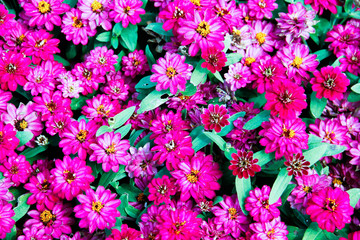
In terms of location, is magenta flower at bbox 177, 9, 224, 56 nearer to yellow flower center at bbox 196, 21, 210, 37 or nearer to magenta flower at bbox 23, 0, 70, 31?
yellow flower center at bbox 196, 21, 210, 37

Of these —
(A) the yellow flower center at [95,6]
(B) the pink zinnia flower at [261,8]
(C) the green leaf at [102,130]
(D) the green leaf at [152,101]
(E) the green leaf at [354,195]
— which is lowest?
(E) the green leaf at [354,195]

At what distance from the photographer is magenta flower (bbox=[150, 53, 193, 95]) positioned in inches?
70.0

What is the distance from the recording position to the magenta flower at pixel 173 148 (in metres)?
1.68

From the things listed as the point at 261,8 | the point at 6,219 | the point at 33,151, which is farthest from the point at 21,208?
the point at 261,8

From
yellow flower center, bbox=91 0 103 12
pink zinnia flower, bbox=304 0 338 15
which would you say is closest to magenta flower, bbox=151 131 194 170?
yellow flower center, bbox=91 0 103 12

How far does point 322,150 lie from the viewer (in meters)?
1.67

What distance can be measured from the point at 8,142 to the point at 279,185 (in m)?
1.31

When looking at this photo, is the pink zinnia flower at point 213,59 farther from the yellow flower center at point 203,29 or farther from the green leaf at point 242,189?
the green leaf at point 242,189

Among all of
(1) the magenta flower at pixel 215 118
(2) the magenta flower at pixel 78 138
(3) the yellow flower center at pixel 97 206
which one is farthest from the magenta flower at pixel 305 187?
(2) the magenta flower at pixel 78 138

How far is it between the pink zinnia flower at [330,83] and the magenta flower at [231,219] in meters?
0.73

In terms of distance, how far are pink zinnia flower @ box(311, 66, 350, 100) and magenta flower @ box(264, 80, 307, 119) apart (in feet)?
0.56

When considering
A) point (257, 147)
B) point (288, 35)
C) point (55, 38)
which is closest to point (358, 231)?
point (257, 147)

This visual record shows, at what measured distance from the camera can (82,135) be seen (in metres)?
1.74

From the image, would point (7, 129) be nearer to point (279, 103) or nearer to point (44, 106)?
point (44, 106)
